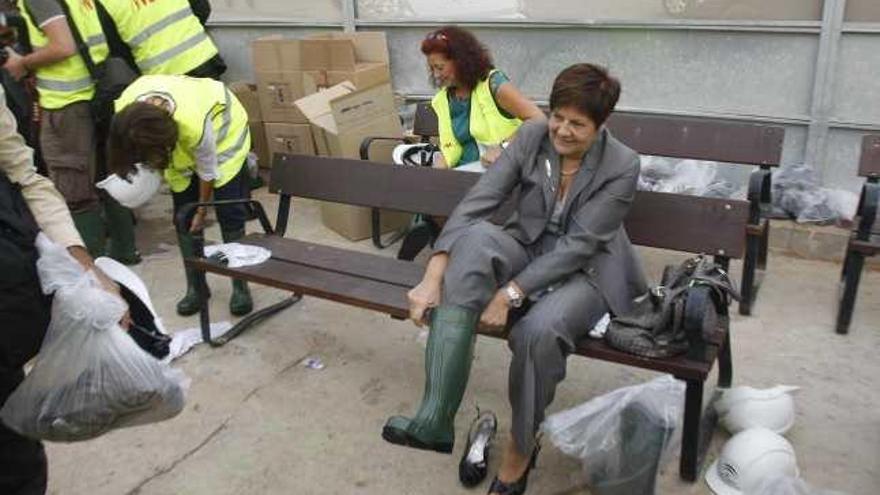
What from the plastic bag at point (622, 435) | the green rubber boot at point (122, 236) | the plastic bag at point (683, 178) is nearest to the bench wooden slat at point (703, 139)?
the plastic bag at point (683, 178)

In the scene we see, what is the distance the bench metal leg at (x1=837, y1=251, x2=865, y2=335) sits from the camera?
3.45 meters

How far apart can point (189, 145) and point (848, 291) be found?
3.12m

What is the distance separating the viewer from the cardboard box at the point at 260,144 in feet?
19.8

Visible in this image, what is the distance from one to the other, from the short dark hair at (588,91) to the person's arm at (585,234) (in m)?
0.24

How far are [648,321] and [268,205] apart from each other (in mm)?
4041

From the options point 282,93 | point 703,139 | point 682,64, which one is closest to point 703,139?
point 703,139

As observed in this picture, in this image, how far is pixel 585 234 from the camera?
258cm

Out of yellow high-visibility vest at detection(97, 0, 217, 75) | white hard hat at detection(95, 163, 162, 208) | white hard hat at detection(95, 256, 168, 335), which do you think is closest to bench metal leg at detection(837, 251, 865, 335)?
white hard hat at detection(95, 256, 168, 335)

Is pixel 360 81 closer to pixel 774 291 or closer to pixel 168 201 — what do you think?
pixel 168 201

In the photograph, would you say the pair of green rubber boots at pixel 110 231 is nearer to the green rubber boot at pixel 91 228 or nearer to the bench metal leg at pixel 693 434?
the green rubber boot at pixel 91 228

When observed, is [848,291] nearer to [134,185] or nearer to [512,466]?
[512,466]

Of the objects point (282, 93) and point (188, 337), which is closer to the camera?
point (188, 337)

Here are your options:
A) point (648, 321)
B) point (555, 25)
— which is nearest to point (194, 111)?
point (648, 321)

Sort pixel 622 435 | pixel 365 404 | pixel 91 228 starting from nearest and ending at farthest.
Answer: pixel 622 435 → pixel 365 404 → pixel 91 228
